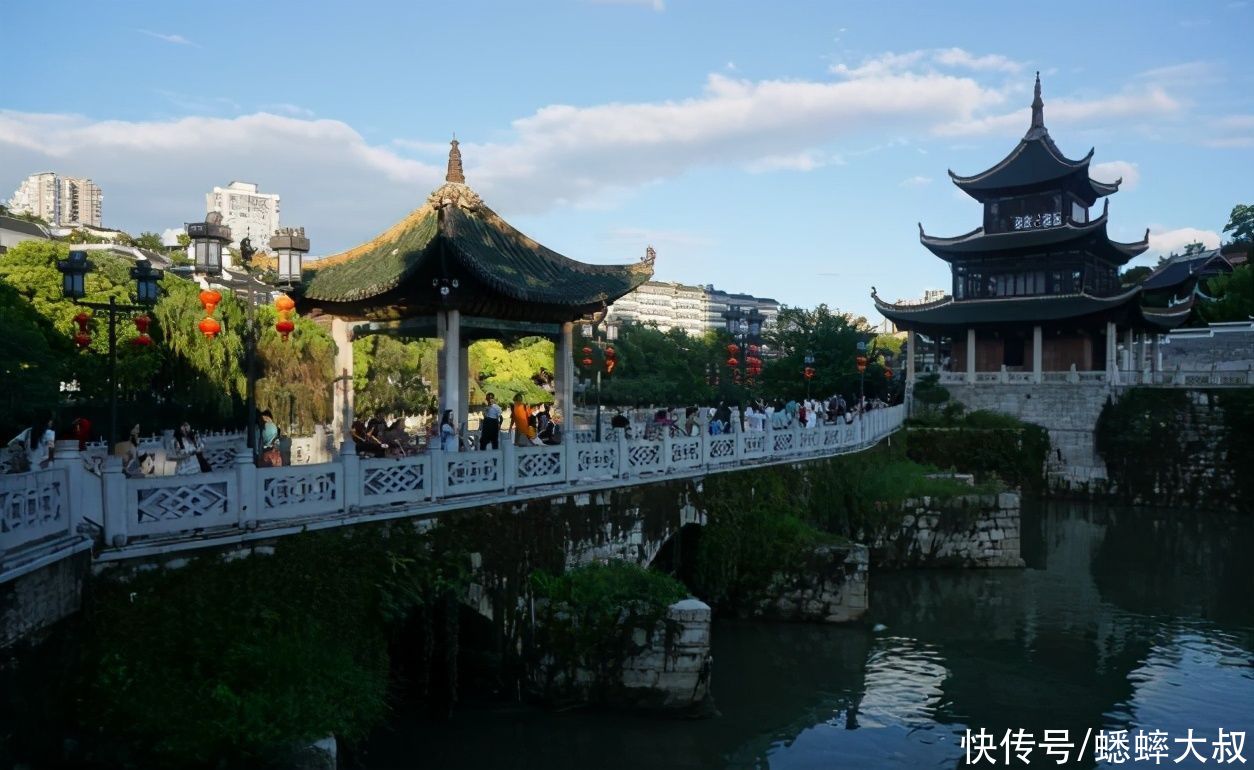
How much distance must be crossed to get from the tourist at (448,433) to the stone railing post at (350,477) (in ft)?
8.53

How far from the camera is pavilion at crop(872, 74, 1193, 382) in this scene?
33.4 meters

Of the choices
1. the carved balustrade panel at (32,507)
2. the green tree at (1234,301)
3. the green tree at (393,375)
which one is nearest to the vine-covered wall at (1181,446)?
the green tree at (1234,301)

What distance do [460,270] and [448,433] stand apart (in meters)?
2.32

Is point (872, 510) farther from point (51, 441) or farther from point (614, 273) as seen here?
point (51, 441)

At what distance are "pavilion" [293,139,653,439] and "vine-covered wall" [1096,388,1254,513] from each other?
2196 centimetres

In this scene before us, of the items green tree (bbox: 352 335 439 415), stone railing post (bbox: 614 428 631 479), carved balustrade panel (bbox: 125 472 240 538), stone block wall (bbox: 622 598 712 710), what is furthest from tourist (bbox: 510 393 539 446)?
green tree (bbox: 352 335 439 415)

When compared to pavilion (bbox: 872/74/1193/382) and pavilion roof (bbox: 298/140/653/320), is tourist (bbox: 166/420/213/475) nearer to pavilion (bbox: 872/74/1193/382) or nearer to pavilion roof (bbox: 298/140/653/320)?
pavilion roof (bbox: 298/140/653/320)

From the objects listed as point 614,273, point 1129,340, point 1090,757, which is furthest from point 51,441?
point 1129,340

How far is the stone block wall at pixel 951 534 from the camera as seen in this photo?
20.2 meters

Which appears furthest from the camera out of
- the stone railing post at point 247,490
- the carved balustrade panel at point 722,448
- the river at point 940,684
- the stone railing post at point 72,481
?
the carved balustrade panel at point 722,448

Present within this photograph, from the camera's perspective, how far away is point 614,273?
1700 cm

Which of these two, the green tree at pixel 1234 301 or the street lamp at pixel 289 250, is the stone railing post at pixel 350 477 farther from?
the green tree at pixel 1234 301

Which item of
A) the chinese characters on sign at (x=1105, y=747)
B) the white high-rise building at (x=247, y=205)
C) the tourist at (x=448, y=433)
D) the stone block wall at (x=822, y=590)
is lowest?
the chinese characters on sign at (x=1105, y=747)

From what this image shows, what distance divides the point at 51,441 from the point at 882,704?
12566 millimetres
